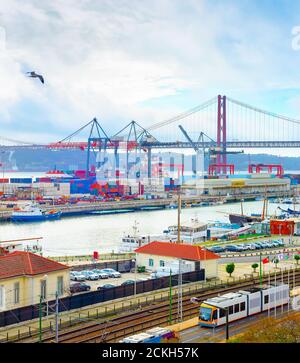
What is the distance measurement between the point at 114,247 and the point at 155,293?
3.67 metres

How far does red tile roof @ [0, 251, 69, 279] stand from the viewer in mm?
3016

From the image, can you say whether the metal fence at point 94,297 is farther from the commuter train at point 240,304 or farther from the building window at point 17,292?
the commuter train at point 240,304

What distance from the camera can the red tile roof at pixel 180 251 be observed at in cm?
419

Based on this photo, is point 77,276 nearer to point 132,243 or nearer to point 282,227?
point 132,243

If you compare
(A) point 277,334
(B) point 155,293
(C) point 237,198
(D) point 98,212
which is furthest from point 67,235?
(C) point 237,198

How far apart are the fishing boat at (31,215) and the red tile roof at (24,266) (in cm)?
784

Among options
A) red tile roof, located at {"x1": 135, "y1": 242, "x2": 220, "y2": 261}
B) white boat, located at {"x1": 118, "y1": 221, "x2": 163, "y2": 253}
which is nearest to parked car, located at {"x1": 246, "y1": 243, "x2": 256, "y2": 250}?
white boat, located at {"x1": 118, "y1": 221, "x2": 163, "y2": 253}

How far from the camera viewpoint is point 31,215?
36.0ft

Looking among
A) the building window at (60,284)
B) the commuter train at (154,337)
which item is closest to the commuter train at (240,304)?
the commuter train at (154,337)

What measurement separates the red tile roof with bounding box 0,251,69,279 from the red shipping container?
4510 mm

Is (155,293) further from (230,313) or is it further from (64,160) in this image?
(64,160)

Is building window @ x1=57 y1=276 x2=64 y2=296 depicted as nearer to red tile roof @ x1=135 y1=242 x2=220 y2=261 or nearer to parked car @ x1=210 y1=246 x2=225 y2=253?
red tile roof @ x1=135 y1=242 x2=220 y2=261

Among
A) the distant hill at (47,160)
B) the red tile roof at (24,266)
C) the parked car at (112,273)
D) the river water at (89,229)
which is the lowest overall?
the river water at (89,229)

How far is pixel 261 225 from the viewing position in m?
7.72
